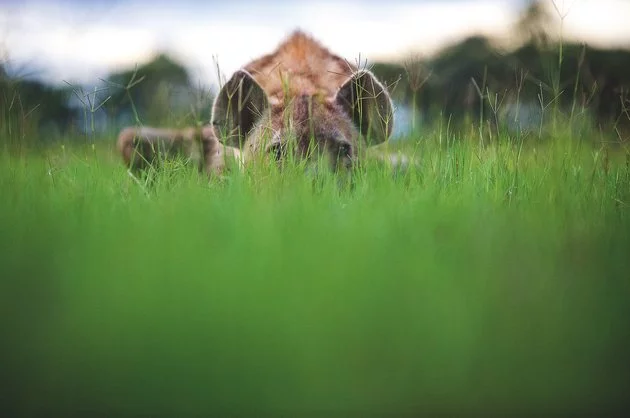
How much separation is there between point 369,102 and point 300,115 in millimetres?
529

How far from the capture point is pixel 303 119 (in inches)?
148

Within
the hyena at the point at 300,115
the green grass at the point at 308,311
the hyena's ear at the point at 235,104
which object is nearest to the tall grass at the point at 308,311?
the green grass at the point at 308,311

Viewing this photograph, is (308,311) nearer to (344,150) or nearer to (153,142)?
(344,150)

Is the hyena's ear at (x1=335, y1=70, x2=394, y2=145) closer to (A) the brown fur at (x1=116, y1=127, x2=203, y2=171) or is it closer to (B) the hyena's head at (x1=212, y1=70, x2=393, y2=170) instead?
(B) the hyena's head at (x1=212, y1=70, x2=393, y2=170)

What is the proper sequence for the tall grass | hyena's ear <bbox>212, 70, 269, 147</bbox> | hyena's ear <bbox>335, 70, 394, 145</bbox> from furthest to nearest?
hyena's ear <bbox>212, 70, 269, 147</bbox> < hyena's ear <bbox>335, 70, 394, 145</bbox> < the tall grass

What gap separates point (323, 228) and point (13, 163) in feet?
7.43

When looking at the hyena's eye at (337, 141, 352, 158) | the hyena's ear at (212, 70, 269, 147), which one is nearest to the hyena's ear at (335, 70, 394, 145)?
the hyena's eye at (337, 141, 352, 158)

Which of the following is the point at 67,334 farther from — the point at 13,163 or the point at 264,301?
the point at 13,163

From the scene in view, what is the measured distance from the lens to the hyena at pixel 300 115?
3600mm

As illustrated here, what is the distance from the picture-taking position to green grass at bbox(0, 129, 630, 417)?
4.63 ft

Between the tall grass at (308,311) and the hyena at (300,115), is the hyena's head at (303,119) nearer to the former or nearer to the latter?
the hyena at (300,115)

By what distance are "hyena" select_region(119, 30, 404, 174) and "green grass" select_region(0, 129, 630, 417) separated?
50.4 inches

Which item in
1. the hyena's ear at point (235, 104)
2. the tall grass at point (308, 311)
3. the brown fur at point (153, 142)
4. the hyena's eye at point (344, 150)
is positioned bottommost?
the tall grass at point (308, 311)

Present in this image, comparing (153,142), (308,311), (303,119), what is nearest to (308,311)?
(308,311)
